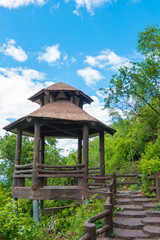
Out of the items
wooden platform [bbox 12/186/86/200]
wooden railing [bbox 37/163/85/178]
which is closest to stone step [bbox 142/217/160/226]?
wooden platform [bbox 12/186/86/200]

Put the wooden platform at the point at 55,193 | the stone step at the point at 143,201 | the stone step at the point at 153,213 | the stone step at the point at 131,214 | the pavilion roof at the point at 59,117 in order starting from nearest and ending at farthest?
1. the stone step at the point at 153,213
2. the stone step at the point at 131,214
3. the stone step at the point at 143,201
4. the wooden platform at the point at 55,193
5. the pavilion roof at the point at 59,117

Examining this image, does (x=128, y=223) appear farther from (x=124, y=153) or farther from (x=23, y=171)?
A: (x=124, y=153)

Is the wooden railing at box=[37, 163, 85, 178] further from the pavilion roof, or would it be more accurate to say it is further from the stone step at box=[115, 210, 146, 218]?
the stone step at box=[115, 210, 146, 218]

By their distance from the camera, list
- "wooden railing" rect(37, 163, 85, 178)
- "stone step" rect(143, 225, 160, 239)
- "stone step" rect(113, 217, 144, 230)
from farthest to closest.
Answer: "wooden railing" rect(37, 163, 85, 178) → "stone step" rect(113, 217, 144, 230) → "stone step" rect(143, 225, 160, 239)

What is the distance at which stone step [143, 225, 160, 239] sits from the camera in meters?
5.71

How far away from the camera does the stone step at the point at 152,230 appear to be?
5711 mm

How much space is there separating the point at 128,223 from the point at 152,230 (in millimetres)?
775

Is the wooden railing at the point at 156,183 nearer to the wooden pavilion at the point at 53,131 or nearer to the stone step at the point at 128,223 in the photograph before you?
the stone step at the point at 128,223

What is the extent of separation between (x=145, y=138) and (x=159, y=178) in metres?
8.14

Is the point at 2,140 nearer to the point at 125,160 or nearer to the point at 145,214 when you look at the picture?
the point at 125,160

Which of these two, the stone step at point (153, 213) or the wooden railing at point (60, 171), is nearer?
the stone step at point (153, 213)

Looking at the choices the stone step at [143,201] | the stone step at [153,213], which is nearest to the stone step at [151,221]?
the stone step at [153,213]

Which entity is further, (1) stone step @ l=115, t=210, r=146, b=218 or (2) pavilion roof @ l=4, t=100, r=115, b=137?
(2) pavilion roof @ l=4, t=100, r=115, b=137

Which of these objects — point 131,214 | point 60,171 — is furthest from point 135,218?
point 60,171
